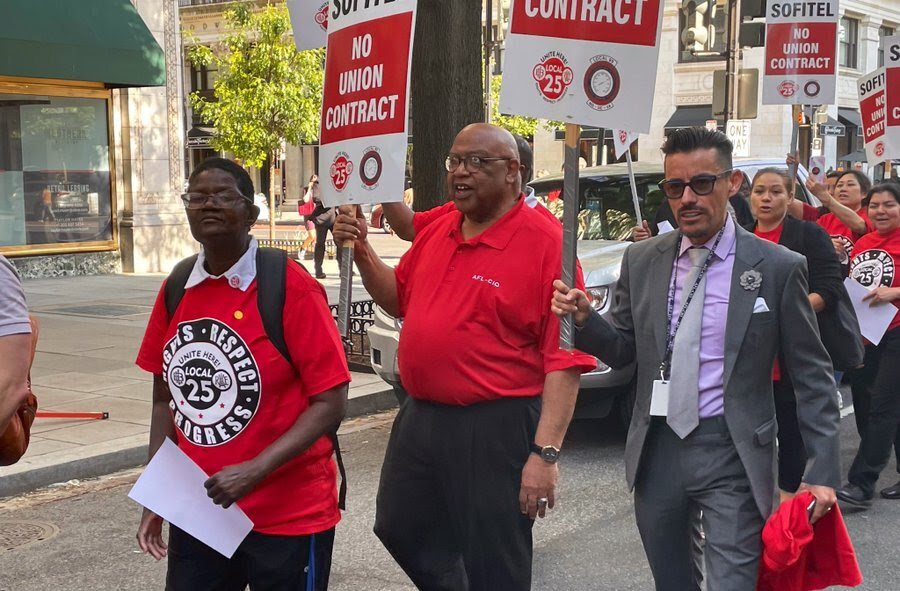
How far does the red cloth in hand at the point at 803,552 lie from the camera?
127 inches

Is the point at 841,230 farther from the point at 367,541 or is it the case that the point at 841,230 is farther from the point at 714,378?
the point at 714,378

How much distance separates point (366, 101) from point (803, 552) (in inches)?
88.1

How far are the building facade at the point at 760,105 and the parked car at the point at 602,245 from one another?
27.3 meters

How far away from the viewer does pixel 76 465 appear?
7.25 m

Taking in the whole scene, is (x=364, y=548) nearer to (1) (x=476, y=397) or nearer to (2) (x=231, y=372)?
(1) (x=476, y=397)

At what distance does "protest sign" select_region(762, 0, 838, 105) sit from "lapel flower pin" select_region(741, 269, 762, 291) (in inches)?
280

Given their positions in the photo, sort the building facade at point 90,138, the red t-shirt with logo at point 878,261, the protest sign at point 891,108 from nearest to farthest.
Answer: the red t-shirt with logo at point 878,261
the protest sign at point 891,108
the building facade at point 90,138

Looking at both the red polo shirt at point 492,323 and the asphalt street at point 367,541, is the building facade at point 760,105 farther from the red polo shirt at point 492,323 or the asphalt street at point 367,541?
the red polo shirt at point 492,323

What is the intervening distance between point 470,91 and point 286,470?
7179mm

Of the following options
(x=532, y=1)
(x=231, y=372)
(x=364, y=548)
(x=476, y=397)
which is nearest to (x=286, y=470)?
(x=231, y=372)

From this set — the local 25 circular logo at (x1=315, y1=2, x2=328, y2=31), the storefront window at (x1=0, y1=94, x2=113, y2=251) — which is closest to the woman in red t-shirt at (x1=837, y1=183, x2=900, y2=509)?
the local 25 circular logo at (x1=315, y1=2, x2=328, y2=31)

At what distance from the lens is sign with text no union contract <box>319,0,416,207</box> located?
4.22 m

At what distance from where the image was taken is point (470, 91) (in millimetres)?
10016

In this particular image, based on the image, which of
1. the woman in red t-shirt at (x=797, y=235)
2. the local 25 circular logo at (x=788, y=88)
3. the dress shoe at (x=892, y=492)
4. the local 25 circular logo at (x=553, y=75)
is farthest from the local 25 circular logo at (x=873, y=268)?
the local 25 circular logo at (x=553, y=75)
